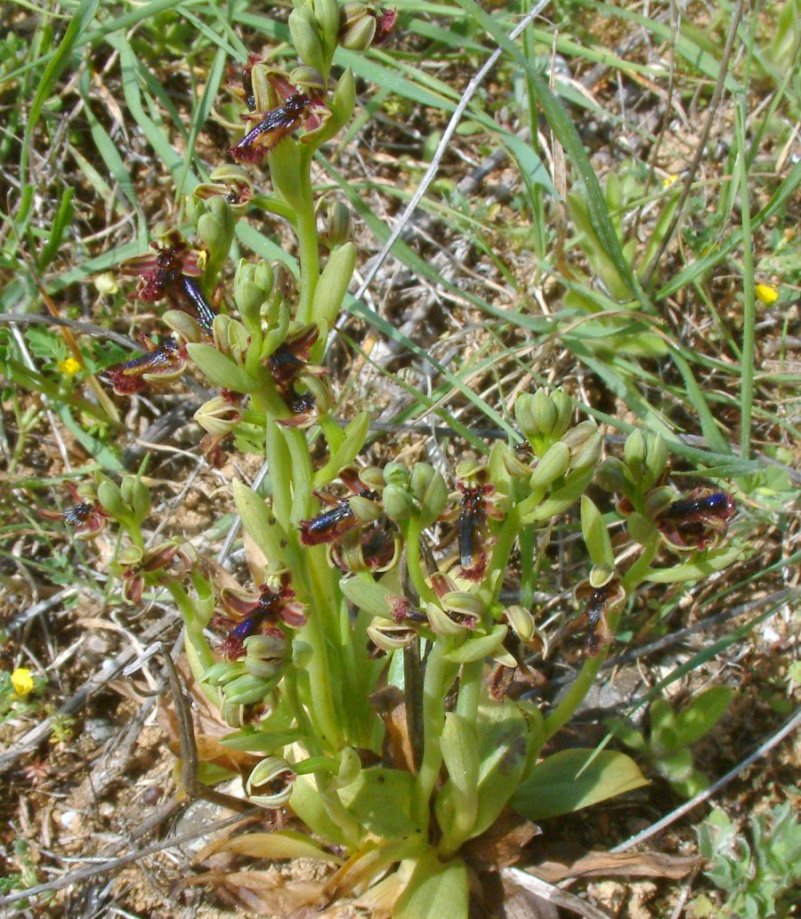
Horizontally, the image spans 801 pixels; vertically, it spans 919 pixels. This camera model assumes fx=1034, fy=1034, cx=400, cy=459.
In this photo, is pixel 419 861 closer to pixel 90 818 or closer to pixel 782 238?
pixel 90 818

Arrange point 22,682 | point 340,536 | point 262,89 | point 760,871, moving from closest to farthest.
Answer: point 262,89
point 340,536
point 760,871
point 22,682

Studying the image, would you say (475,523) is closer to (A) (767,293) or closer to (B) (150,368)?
(B) (150,368)

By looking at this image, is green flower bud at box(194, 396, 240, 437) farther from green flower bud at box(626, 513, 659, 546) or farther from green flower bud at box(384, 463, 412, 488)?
green flower bud at box(626, 513, 659, 546)

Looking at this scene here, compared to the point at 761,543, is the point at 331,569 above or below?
above

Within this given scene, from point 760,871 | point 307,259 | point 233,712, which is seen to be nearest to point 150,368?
point 307,259

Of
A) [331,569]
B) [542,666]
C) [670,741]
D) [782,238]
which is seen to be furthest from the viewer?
[782,238]

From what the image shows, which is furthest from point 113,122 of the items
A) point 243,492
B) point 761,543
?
point 761,543
